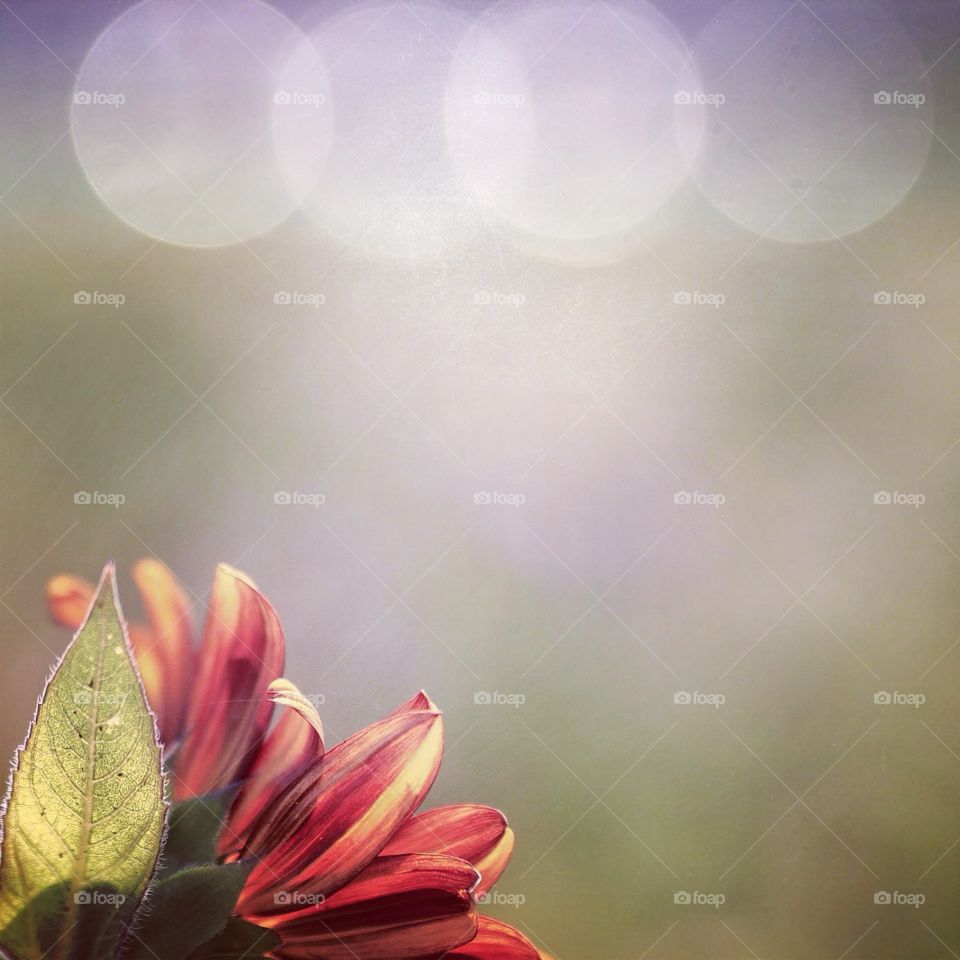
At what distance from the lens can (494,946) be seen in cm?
69

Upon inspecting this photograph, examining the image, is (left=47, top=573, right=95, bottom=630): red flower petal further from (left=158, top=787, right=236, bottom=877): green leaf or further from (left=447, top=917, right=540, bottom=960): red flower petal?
(left=447, top=917, right=540, bottom=960): red flower petal

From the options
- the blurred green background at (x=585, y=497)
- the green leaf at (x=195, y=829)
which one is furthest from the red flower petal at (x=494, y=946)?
the blurred green background at (x=585, y=497)

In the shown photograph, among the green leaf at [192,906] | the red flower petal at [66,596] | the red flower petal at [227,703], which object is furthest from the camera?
the red flower petal at [66,596]

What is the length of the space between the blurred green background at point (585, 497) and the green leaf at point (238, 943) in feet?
1.63

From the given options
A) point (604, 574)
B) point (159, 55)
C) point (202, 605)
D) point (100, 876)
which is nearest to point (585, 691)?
point (604, 574)

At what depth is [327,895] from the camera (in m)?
0.61

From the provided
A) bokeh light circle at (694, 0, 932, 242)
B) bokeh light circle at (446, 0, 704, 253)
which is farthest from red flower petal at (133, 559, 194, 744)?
bokeh light circle at (694, 0, 932, 242)

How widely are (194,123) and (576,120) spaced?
1.70 feet

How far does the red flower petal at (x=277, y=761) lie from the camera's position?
1.98 feet

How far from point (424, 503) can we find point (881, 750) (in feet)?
2.32

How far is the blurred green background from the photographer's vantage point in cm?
110

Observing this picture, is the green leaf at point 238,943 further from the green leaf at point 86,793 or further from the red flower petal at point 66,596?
→ the red flower petal at point 66,596

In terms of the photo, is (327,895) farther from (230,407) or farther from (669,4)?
(669,4)

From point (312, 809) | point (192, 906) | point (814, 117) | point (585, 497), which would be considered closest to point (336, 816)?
point (312, 809)
